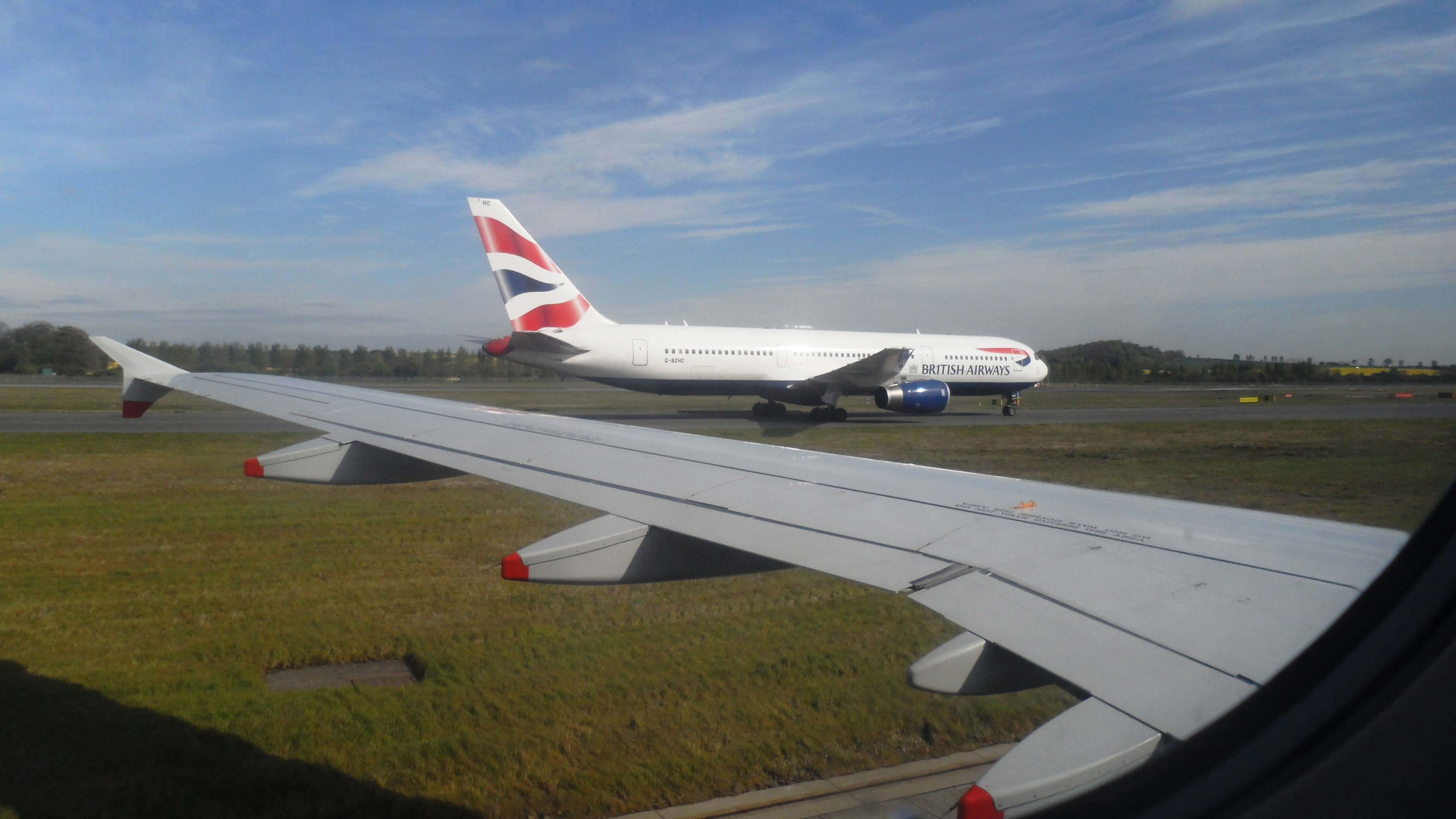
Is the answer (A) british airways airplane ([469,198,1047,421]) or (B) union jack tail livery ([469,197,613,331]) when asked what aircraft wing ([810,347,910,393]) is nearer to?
(A) british airways airplane ([469,198,1047,421])

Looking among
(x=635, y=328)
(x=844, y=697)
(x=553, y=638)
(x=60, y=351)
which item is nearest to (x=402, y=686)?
(x=553, y=638)

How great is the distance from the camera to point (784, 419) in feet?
71.8

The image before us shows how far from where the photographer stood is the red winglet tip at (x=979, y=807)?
1166 millimetres

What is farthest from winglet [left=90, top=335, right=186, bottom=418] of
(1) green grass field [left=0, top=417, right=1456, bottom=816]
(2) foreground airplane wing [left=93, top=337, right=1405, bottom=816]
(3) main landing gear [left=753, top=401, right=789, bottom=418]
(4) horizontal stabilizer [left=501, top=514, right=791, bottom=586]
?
(3) main landing gear [left=753, top=401, right=789, bottom=418]

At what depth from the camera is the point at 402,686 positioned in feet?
14.4

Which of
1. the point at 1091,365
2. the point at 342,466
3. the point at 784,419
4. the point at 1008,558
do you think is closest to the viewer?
the point at 1008,558

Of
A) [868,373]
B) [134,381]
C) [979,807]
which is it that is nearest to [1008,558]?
[979,807]

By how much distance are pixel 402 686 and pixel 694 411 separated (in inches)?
833

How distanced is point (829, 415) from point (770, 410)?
192 cm

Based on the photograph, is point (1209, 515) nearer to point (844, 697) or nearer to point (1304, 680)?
point (1304, 680)

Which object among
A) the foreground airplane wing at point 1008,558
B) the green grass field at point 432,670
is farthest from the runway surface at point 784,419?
the foreground airplane wing at point 1008,558

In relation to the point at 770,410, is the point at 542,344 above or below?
above

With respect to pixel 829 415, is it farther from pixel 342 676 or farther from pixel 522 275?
pixel 342 676

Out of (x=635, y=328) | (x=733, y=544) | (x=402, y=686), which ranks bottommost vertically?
(x=402, y=686)
